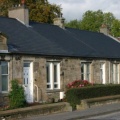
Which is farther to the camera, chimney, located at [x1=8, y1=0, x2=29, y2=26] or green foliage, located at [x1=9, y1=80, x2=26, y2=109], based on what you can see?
chimney, located at [x1=8, y1=0, x2=29, y2=26]

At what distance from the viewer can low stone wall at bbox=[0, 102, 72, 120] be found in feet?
56.5

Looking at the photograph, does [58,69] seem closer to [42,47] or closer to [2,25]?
[42,47]

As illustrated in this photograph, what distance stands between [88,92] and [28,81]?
404 cm

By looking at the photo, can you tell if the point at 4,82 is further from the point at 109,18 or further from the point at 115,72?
the point at 109,18

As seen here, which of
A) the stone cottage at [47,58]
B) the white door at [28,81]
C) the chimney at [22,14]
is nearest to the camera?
the stone cottage at [47,58]

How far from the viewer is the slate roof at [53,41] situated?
24.9 meters

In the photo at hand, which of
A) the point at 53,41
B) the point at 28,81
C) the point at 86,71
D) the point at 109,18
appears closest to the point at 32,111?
the point at 28,81

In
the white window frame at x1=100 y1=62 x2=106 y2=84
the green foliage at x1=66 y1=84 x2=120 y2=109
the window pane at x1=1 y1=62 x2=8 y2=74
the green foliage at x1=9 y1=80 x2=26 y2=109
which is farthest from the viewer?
the white window frame at x1=100 y1=62 x2=106 y2=84

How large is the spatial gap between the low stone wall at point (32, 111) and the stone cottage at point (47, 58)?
3.55 m

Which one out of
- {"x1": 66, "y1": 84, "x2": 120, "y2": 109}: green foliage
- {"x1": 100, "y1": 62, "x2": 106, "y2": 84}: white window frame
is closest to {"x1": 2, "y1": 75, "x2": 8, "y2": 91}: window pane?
{"x1": 66, "y1": 84, "x2": 120, "y2": 109}: green foliage

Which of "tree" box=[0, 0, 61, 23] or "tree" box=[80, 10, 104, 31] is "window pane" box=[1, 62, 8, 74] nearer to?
"tree" box=[0, 0, 61, 23]

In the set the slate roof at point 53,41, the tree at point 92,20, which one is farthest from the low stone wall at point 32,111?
the tree at point 92,20

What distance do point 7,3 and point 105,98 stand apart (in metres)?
23.8

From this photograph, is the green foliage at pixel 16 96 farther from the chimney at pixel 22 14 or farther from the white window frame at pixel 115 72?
the white window frame at pixel 115 72
